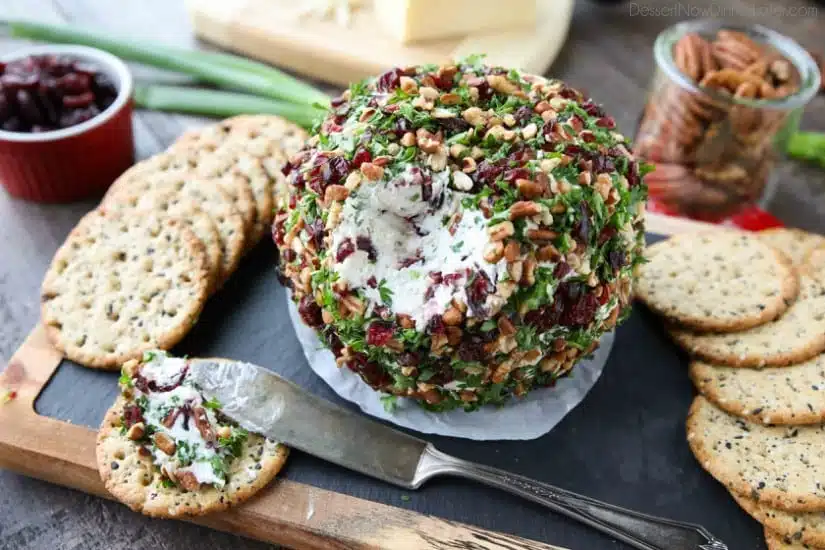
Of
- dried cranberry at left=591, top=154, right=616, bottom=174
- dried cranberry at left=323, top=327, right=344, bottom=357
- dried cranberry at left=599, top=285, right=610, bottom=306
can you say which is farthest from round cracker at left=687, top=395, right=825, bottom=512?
dried cranberry at left=323, top=327, right=344, bottom=357

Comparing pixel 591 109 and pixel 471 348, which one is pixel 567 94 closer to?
pixel 591 109

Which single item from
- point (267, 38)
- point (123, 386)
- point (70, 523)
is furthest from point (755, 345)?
point (267, 38)

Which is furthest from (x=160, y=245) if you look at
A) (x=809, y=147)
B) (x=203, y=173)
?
(x=809, y=147)

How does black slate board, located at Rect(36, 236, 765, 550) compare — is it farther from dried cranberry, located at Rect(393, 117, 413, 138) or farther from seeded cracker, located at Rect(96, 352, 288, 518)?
dried cranberry, located at Rect(393, 117, 413, 138)

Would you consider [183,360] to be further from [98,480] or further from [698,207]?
[698,207]

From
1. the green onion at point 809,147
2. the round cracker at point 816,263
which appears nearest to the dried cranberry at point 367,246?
the round cracker at point 816,263

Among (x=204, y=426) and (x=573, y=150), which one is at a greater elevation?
(x=573, y=150)
